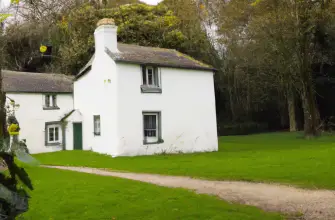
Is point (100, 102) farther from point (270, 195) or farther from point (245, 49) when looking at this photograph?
point (245, 49)

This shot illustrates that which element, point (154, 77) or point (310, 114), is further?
point (310, 114)

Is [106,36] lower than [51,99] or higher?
higher

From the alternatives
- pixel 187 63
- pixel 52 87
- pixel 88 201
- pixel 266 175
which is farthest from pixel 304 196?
pixel 52 87

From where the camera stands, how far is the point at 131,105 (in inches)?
880

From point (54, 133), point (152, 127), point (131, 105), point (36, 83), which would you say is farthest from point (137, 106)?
point (36, 83)

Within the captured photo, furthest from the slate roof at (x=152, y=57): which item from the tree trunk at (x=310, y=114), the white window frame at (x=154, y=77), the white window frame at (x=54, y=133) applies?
the tree trunk at (x=310, y=114)

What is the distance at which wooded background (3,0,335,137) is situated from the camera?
103 ft

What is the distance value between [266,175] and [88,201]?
6766 millimetres

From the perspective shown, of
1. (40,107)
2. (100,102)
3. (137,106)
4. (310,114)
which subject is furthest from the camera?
(310,114)

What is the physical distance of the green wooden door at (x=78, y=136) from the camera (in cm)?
2748

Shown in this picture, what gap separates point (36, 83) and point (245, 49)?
2079 cm

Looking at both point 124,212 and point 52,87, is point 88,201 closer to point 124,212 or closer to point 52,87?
point 124,212

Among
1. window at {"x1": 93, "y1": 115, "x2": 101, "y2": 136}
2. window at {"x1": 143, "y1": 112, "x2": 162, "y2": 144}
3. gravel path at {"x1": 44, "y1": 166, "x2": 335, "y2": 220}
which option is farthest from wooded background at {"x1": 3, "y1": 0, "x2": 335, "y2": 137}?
gravel path at {"x1": 44, "y1": 166, "x2": 335, "y2": 220}

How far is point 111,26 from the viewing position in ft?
77.3
